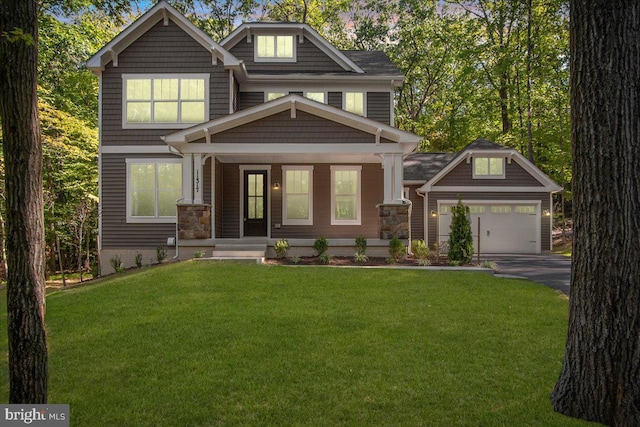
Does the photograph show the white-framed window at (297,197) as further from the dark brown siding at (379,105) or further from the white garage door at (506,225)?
the white garage door at (506,225)

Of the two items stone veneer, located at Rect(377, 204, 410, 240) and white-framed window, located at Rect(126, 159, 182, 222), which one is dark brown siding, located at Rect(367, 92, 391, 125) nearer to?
stone veneer, located at Rect(377, 204, 410, 240)

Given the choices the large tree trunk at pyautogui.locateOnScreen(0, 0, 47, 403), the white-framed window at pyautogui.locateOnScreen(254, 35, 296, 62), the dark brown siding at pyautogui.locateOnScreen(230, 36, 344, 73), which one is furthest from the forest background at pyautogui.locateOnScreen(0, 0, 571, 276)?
the large tree trunk at pyautogui.locateOnScreen(0, 0, 47, 403)

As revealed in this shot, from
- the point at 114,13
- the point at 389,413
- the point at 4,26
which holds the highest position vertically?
the point at 114,13

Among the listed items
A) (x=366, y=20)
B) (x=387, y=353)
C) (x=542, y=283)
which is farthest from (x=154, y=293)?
(x=366, y=20)

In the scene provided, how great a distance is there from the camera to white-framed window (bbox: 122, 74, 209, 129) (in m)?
13.7

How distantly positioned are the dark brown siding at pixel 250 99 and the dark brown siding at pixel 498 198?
27.0 ft

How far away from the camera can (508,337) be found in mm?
5188

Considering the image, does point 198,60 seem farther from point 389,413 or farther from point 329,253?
point 389,413

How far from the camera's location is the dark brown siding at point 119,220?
1370 centimetres

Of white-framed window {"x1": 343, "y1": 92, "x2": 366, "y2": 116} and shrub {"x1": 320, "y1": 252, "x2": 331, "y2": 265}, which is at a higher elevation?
white-framed window {"x1": 343, "y1": 92, "x2": 366, "y2": 116}

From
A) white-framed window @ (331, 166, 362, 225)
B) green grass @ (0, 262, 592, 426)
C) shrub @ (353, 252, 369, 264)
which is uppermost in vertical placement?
white-framed window @ (331, 166, 362, 225)

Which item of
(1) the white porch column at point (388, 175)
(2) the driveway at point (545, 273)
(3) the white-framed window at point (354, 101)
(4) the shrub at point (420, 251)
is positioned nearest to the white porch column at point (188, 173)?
(1) the white porch column at point (388, 175)

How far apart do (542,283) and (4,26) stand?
32.1 ft

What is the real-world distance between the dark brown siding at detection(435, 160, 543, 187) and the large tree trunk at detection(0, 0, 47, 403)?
17.2m
